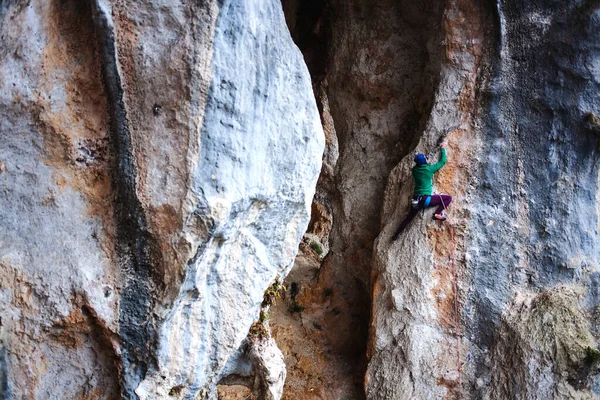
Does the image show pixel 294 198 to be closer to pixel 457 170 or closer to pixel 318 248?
pixel 457 170

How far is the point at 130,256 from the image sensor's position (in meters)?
4.44

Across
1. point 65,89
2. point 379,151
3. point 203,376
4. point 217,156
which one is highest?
point 379,151

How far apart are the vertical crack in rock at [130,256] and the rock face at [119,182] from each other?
0.4 inches

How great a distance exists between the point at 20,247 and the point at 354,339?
4688 mm

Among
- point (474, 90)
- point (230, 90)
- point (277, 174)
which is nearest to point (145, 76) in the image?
point (230, 90)

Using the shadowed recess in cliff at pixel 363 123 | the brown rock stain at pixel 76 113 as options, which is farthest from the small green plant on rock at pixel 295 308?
the brown rock stain at pixel 76 113

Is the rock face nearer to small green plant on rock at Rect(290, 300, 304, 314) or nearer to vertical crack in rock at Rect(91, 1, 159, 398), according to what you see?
vertical crack in rock at Rect(91, 1, 159, 398)

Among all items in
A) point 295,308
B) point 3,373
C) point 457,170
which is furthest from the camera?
point 295,308

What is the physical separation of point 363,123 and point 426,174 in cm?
179

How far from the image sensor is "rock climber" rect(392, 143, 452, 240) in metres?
6.29

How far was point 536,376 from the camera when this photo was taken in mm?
5703

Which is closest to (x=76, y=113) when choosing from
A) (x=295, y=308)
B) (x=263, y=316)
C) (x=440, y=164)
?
(x=263, y=316)

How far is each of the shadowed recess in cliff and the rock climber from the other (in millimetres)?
976

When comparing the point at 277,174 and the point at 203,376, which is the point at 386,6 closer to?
the point at 277,174
